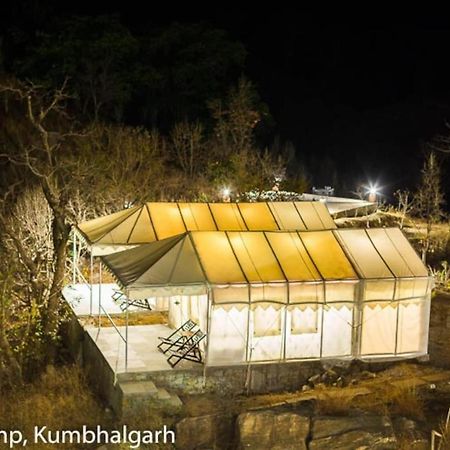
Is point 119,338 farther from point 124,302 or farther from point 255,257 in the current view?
point 255,257

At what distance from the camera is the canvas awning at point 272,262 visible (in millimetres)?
10602

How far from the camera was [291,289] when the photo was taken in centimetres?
1081

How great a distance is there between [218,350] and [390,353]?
2977 millimetres

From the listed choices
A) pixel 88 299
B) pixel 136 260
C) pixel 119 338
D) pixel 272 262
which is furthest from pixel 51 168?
pixel 272 262

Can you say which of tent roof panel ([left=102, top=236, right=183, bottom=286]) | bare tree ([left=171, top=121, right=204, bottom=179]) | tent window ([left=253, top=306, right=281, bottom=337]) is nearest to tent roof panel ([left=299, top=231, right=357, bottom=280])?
tent window ([left=253, top=306, right=281, bottom=337])

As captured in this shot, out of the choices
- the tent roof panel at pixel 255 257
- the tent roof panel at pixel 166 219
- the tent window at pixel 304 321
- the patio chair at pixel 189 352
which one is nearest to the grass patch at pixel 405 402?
the tent window at pixel 304 321

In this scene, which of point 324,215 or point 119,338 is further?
point 324,215

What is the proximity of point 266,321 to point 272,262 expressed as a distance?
3.28 ft

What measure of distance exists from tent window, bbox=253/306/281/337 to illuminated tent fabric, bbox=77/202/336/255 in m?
3.64

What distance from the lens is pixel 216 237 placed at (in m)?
11.6

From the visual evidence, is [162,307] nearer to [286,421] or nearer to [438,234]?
[286,421]

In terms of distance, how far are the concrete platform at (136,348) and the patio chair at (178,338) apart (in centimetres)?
12

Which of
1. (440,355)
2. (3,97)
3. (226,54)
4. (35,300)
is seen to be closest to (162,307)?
(35,300)

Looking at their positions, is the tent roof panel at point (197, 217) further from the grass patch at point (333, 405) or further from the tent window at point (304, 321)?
the grass patch at point (333, 405)
